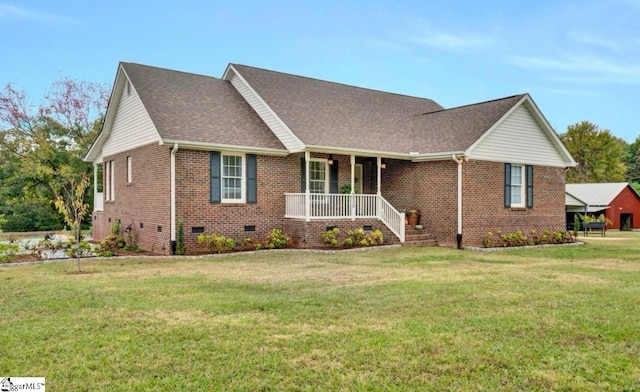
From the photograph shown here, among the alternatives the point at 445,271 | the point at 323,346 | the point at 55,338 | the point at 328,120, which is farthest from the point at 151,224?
the point at 323,346

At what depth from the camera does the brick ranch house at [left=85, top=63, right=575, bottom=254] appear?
48.2ft

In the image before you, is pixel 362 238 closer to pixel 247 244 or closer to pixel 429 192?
pixel 429 192

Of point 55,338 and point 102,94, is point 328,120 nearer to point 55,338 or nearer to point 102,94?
point 55,338

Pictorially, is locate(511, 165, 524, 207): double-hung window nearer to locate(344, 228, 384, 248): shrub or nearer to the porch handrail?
the porch handrail

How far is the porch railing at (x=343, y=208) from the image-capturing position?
615 inches

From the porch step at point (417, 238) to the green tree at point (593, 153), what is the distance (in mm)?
42647

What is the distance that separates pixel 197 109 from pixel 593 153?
51342 mm

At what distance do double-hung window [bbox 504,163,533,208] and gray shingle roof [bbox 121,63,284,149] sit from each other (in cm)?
838

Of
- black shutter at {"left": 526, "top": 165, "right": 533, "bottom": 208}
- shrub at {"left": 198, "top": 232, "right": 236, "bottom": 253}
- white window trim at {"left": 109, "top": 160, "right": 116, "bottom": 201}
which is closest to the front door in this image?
shrub at {"left": 198, "top": 232, "right": 236, "bottom": 253}

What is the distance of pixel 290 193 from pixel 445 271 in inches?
267

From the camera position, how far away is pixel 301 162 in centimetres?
1669

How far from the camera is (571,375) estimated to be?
13.8 feet

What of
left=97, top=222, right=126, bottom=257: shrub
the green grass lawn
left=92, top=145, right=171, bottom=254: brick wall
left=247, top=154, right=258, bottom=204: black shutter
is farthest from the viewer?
left=247, top=154, right=258, bottom=204: black shutter

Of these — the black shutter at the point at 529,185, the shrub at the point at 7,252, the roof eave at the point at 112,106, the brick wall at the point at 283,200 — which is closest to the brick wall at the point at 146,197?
the brick wall at the point at 283,200
